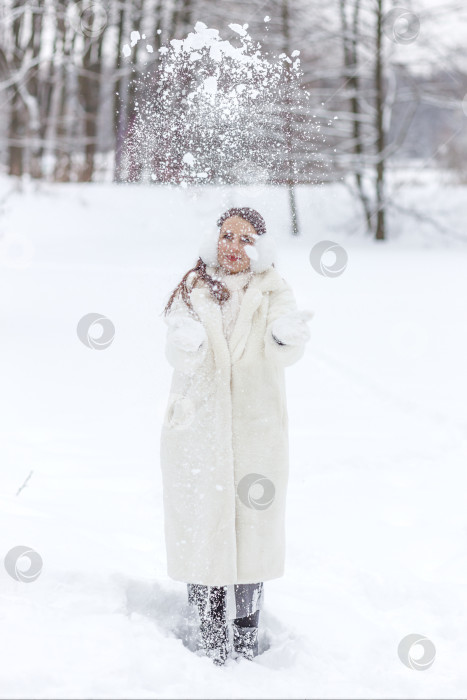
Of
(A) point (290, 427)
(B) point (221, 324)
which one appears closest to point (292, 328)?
(B) point (221, 324)

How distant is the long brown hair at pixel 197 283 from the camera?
8.66 feet

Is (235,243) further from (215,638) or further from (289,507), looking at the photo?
(289,507)

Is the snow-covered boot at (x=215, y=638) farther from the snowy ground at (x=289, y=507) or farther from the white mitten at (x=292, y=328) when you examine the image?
the white mitten at (x=292, y=328)

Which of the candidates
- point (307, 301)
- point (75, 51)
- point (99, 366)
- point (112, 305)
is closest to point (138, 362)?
point (99, 366)

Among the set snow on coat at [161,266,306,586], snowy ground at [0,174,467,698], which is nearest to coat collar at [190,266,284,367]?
snow on coat at [161,266,306,586]

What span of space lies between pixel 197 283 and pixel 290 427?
3.09 metres

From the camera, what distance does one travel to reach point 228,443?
2.60 m

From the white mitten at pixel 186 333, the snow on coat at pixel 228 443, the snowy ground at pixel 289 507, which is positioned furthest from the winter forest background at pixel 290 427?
the white mitten at pixel 186 333

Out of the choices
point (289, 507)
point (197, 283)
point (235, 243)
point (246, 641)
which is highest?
point (235, 243)

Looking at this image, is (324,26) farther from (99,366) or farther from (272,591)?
(272,591)

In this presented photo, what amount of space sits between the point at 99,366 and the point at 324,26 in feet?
32.3

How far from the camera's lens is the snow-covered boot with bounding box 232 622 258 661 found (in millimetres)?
2811

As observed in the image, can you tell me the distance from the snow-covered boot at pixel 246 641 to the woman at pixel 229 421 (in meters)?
0.23

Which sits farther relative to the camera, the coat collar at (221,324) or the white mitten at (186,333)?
the coat collar at (221,324)
